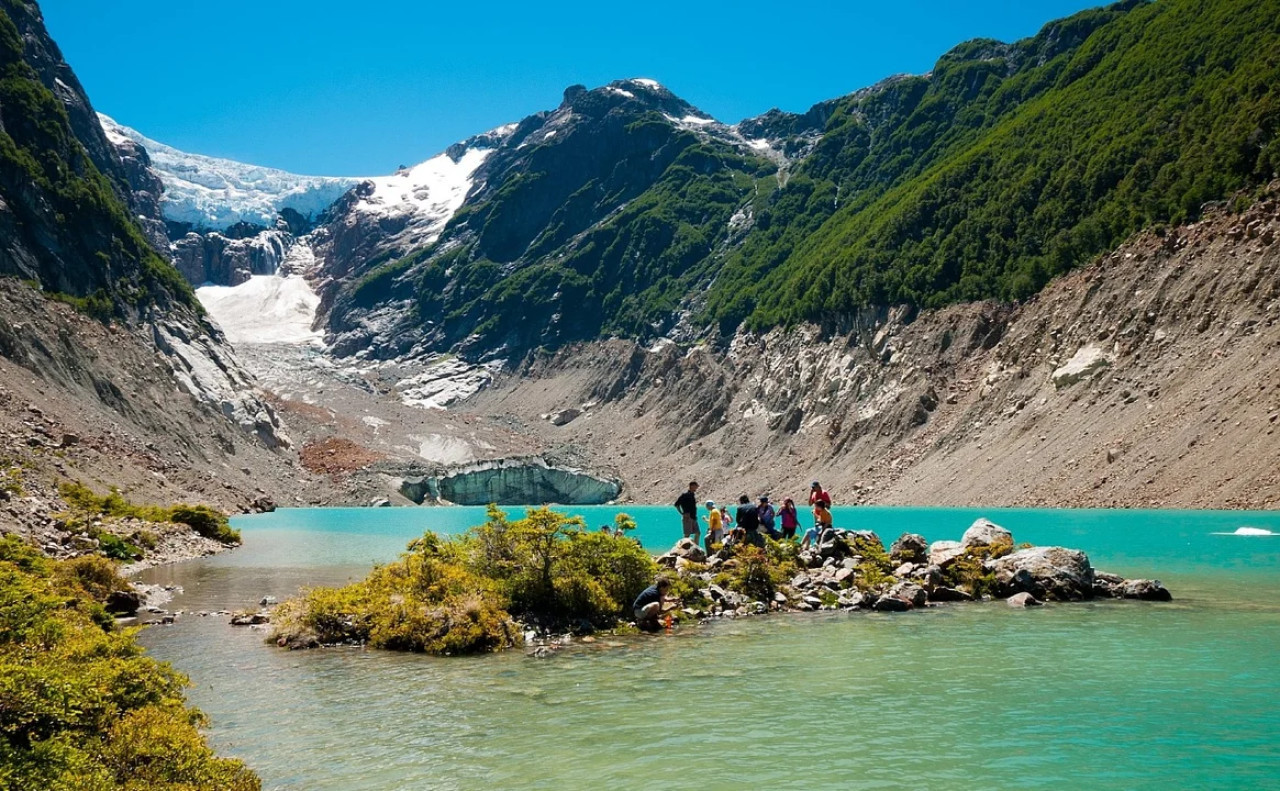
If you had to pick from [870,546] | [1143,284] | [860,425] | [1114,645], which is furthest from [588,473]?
[1114,645]

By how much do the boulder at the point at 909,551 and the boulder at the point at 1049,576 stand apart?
285 centimetres

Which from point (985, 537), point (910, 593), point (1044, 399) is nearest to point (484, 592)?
point (910, 593)

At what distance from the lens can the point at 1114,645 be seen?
21.2 m

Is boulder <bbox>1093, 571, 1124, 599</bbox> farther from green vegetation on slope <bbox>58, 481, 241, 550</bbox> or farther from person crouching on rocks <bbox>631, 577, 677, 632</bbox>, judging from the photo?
green vegetation on slope <bbox>58, 481, 241, 550</bbox>

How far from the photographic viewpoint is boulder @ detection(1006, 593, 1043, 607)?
91.5ft

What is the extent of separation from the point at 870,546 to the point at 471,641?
1657cm

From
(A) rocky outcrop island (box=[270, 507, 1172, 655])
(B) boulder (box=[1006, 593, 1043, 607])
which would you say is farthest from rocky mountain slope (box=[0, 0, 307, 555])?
(B) boulder (box=[1006, 593, 1043, 607])

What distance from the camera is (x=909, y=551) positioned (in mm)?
32656

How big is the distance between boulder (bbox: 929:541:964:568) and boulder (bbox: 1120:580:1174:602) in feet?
17.6

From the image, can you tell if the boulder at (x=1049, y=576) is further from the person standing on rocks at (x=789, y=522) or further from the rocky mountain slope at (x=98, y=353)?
the rocky mountain slope at (x=98, y=353)

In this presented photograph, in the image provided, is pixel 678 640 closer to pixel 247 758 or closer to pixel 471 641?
pixel 471 641

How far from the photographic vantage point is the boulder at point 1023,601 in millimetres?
27900

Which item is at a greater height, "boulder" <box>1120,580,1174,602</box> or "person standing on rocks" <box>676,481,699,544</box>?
"person standing on rocks" <box>676,481,699,544</box>

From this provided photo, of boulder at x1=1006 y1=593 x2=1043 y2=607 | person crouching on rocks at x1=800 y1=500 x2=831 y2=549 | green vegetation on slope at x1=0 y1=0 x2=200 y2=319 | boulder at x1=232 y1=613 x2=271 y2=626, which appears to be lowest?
boulder at x1=1006 y1=593 x2=1043 y2=607
